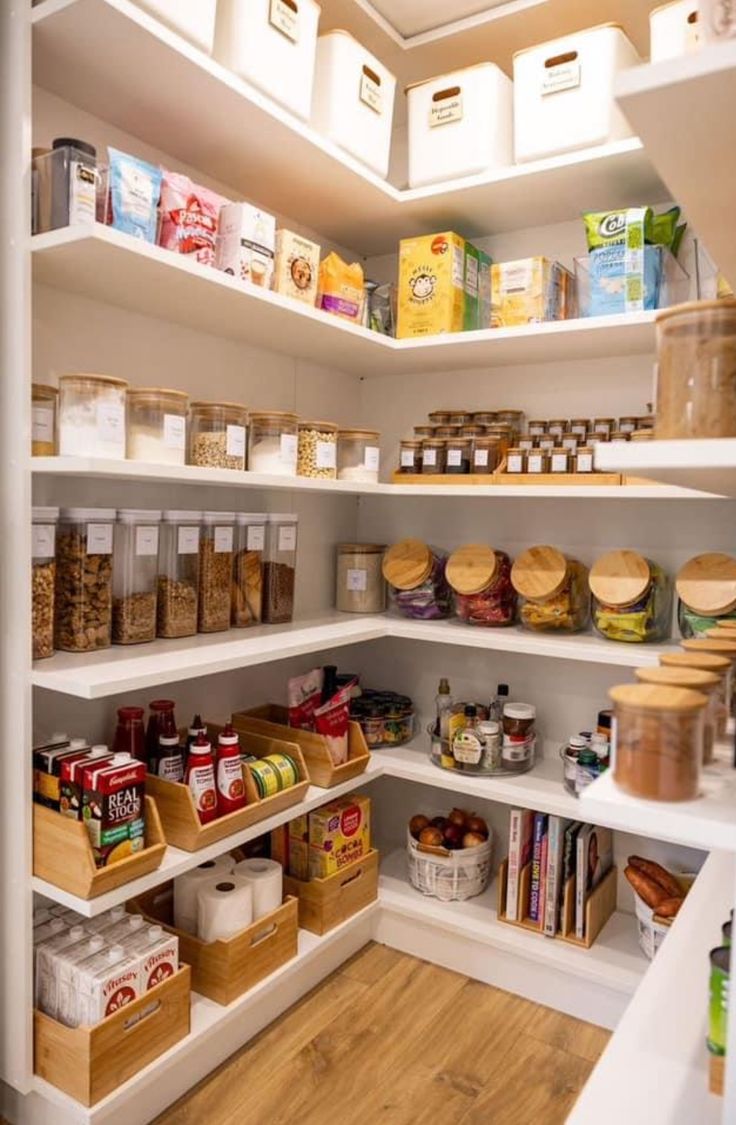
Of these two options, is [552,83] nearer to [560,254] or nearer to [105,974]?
[560,254]

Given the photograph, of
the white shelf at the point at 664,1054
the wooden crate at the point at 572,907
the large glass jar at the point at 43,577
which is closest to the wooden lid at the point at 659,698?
the white shelf at the point at 664,1054

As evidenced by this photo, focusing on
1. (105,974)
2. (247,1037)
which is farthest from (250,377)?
(247,1037)

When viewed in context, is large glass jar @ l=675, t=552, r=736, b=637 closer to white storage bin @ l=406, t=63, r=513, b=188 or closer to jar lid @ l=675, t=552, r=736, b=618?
jar lid @ l=675, t=552, r=736, b=618

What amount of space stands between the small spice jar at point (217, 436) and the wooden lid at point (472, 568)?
0.74 metres

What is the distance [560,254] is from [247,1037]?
225cm

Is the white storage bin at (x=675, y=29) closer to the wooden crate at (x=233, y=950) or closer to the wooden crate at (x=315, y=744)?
the wooden crate at (x=315, y=744)

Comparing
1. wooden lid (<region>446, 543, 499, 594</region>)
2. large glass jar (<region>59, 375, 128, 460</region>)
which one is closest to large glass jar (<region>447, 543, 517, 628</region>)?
wooden lid (<region>446, 543, 499, 594</region>)

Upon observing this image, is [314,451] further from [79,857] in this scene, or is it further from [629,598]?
[79,857]

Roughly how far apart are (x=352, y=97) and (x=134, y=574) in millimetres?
1272

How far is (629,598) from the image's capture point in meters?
2.05

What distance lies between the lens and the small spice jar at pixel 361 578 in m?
2.54

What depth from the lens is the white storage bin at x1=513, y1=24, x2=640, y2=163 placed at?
188 cm

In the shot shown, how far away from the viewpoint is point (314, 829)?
2215 millimetres

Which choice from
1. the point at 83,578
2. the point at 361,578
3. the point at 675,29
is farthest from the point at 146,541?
the point at 675,29
